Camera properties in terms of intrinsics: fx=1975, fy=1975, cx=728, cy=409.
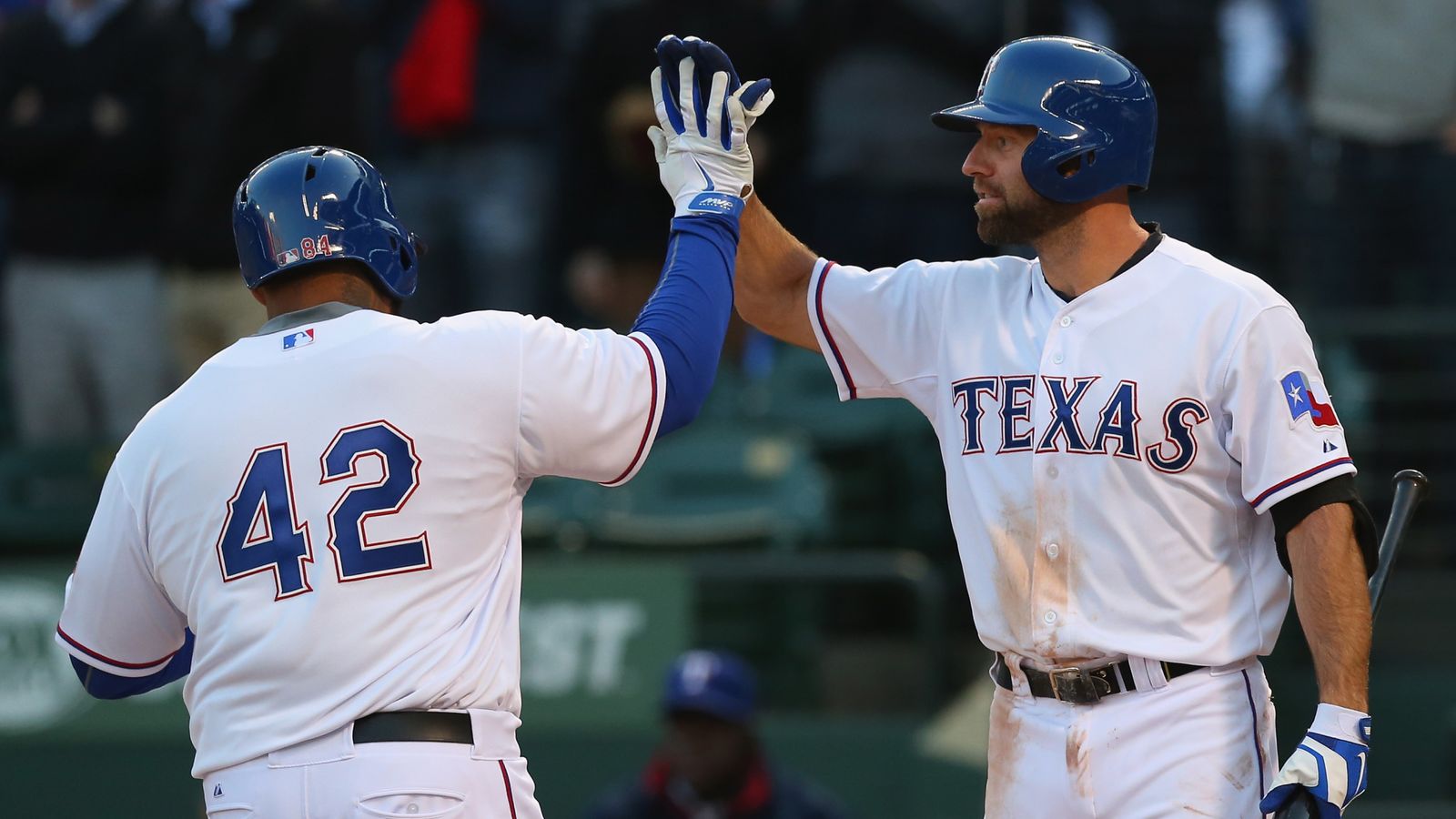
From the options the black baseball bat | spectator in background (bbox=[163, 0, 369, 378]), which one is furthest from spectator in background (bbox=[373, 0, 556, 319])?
the black baseball bat

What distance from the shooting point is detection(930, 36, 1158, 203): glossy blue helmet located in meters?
3.67

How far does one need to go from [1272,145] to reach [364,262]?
5.17 metres

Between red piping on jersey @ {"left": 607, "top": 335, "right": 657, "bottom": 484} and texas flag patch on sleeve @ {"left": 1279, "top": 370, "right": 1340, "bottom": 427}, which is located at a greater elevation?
red piping on jersey @ {"left": 607, "top": 335, "right": 657, "bottom": 484}

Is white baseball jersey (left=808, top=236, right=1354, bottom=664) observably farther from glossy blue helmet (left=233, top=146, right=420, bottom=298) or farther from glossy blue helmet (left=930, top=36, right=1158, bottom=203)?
glossy blue helmet (left=233, top=146, right=420, bottom=298)

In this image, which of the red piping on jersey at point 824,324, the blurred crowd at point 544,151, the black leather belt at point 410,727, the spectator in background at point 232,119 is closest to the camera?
the black leather belt at point 410,727

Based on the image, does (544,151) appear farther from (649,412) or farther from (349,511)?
(349,511)

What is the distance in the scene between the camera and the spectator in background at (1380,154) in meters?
6.18

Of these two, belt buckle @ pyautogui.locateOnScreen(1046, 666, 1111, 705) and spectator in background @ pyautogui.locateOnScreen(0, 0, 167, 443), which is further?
spectator in background @ pyautogui.locateOnScreen(0, 0, 167, 443)

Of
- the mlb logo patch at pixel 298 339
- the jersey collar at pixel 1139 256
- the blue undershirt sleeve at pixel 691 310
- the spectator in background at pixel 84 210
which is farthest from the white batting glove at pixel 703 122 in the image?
the spectator in background at pixel 84 210

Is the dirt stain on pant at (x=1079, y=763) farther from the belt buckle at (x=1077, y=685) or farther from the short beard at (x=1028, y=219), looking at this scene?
the short beard at (x=1028, y=219)

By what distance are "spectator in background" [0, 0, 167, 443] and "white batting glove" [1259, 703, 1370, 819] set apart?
5489 millimetres

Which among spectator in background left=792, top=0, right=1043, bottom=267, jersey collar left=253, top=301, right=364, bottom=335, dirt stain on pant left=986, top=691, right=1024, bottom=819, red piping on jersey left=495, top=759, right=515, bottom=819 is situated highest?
spectator in background left=792, top=0, right=1043, bottom=267

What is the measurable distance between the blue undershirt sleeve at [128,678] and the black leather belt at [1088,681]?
1565 millimetres

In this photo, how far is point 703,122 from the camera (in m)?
3.88
